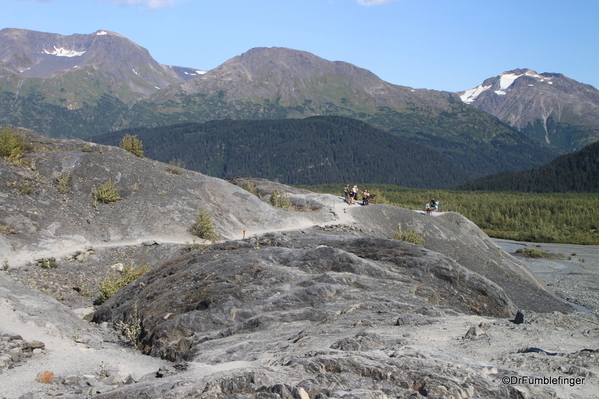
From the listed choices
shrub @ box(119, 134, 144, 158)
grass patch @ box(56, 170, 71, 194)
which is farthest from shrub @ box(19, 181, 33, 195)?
shrub @ box(119, 134, 144, 158)

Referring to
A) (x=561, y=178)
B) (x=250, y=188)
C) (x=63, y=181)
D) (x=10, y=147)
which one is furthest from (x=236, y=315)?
(x=561, y=178)

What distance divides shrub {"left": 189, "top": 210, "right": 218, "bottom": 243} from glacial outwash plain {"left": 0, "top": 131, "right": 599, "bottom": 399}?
55cm

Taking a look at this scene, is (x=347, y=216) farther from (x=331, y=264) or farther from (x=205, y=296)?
(x=205, y=296)

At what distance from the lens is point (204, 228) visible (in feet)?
98.9

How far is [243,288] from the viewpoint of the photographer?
15.1 metres

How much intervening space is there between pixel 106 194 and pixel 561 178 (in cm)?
16103

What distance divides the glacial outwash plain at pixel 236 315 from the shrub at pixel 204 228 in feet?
1.79

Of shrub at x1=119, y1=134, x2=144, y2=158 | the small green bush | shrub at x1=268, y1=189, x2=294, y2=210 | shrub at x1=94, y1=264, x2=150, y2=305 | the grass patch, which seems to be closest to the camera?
shrub at x1=94, y1=264, x2=150, y2=305

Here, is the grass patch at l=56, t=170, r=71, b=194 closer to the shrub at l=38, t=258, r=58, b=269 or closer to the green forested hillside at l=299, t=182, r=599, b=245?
the shrub at l=38, t=258, r=58, b=269

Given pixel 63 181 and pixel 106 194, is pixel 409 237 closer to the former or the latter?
pixel 106 194

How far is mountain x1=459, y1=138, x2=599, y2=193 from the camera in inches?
5965

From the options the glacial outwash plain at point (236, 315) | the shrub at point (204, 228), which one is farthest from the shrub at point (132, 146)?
the shrub at point (204, 228)

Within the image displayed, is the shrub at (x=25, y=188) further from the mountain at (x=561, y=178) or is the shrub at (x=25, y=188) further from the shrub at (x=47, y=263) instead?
the mountain at (x=561, y=178)

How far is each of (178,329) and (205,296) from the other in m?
1.68
